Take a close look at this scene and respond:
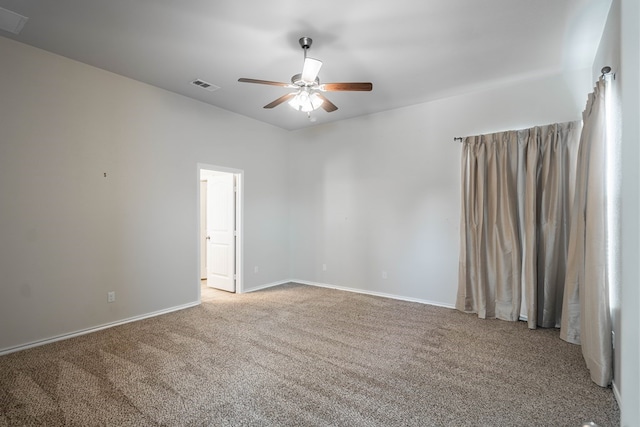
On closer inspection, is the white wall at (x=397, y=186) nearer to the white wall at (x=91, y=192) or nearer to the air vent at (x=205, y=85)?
the white wall at (x=91, y=192)

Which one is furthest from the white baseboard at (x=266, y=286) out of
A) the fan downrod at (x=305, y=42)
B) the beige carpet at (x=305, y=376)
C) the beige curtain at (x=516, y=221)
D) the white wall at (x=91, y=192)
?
the fan downrod at (x=305, y=42)

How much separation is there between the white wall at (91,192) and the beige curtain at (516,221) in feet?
12.8

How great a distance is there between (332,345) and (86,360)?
2.31 m

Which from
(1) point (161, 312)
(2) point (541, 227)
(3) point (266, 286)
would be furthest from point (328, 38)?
(3) point (266, 286)

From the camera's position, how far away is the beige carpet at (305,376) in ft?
6.83

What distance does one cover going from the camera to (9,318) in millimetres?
3020

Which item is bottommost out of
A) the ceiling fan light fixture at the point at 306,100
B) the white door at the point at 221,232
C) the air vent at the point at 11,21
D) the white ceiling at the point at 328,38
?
the white door at the point at 221,232

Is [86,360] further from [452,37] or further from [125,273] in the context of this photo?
[452,37]

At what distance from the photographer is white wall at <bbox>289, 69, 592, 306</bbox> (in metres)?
4.12

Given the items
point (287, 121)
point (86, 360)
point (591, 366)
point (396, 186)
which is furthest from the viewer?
point (287, 121)

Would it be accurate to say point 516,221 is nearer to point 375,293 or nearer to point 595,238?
point 595,238

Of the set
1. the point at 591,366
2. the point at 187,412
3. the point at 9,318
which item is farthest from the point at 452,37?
the point at 9,318

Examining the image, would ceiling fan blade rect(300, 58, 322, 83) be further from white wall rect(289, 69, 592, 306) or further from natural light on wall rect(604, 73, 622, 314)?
white wall rect(289, 69, 592, 306)

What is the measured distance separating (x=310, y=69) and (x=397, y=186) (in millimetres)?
2776
